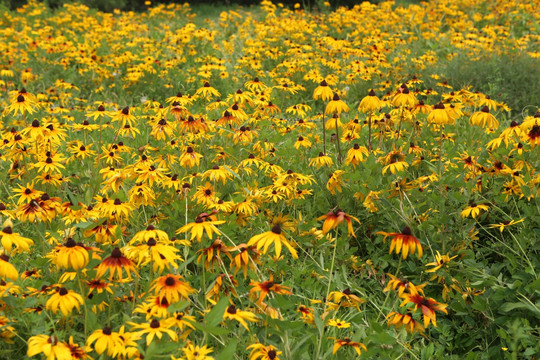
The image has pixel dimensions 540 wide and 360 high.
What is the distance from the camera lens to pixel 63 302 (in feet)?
6.17

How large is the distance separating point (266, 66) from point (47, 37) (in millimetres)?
3762

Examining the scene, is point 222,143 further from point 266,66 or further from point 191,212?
point 266,66

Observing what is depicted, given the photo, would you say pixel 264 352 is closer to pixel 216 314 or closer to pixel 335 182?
pixel 216 314

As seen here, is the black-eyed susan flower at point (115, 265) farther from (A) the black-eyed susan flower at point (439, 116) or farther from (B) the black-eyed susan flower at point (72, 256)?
(A) the black-eyed susan flower at point (439, 116)

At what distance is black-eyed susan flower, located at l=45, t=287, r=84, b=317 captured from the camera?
6.10 feet

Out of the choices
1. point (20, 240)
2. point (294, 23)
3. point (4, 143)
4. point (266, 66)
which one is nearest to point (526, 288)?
point (20, 240)

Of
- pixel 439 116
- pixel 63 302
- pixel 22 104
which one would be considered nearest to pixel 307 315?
pixel 63 302

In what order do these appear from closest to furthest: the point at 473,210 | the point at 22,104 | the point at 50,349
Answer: the point at 50,349, the point at 473,210, the point at 22,104

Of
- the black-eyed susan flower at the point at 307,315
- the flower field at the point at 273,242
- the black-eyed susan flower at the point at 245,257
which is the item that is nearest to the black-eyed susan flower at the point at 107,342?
the flower field at the point at 273,242

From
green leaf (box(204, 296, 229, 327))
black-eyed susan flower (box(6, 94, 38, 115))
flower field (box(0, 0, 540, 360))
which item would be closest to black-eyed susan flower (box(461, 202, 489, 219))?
flower field (box(0, 0, 540, 360))

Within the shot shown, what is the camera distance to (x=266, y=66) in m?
8.34

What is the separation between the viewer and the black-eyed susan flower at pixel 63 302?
1860mm

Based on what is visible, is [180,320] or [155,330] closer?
[155,330]

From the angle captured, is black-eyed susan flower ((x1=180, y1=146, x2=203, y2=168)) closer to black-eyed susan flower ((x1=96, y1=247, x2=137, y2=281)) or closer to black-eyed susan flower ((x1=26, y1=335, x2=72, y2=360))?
black-eyed susan flower ((x1=96, y1=247, x2=137, y2=281))
